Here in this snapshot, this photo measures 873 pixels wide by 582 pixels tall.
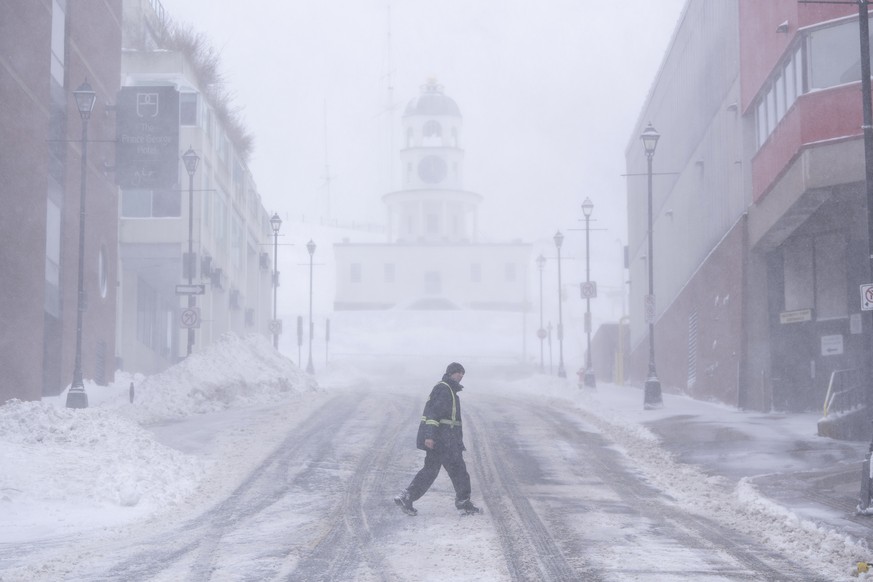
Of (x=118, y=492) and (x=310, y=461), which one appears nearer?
(x=118, y=492)

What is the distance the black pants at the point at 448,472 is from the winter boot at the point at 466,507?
38 millimetres

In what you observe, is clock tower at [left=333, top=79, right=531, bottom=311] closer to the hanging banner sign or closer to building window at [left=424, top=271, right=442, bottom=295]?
building window at [left=424, top=271, right=442, bottom=295]

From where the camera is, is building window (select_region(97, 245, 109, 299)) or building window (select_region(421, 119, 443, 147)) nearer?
building window (select_region(97, 245, 109, 299))

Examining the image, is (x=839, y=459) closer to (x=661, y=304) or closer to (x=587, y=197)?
(x=587, y=197)

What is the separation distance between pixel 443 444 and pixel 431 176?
350 ft

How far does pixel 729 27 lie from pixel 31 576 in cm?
2603

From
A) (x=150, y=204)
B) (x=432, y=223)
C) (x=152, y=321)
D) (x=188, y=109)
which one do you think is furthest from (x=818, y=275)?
(x=432, y=223)

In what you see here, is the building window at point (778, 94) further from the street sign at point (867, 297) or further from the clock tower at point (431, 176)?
the clock tower at point (431, 176)

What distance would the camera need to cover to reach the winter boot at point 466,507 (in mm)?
12664

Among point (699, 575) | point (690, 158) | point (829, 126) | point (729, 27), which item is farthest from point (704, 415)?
point (699, 575)

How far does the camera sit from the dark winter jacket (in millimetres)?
12648

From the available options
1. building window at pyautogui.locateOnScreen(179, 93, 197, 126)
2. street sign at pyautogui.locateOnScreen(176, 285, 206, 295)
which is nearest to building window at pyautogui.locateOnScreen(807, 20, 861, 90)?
street sign at pyautogui.locateOnScreen(176, 285, 206, 295)

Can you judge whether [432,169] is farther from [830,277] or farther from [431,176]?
[830,277]

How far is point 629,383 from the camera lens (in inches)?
2244
